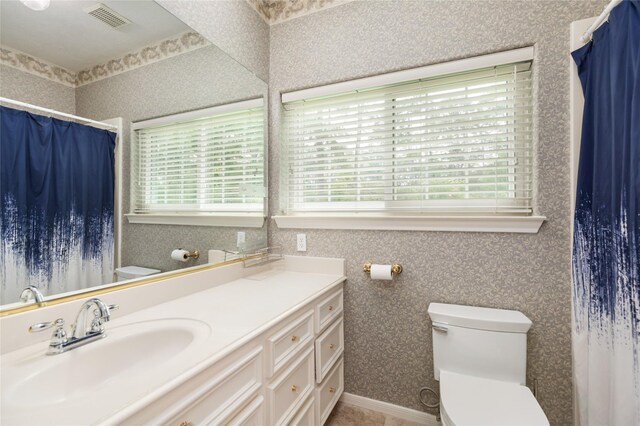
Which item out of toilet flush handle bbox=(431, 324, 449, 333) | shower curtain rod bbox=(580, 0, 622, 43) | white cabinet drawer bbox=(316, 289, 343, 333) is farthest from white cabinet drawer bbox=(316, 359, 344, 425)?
shower curtain rod bbox=(580, 0, 622, 43)

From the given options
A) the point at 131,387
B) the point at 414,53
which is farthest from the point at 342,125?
the point at 131,387

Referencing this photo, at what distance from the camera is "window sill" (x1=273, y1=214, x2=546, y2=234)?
4.77 feet

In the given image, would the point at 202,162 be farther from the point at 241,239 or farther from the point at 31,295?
the point at 31,295

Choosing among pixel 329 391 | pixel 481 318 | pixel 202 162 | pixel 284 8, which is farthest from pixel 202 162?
pixel 481 318

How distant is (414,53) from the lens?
65.5 inches

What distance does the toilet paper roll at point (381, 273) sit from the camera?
1.64 meters

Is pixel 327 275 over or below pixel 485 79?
below

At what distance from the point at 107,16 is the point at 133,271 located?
982 mm

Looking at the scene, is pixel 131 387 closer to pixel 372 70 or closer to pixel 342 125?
pixel 342 125

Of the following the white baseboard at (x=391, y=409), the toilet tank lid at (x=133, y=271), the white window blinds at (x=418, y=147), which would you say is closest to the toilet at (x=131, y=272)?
the toilet tank lid at (x=133, y=271)

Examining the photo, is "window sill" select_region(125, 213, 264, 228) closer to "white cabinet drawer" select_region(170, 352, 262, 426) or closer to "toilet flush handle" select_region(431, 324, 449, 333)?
"white cabinet drawer" select_region(170, 352, 262, 426)

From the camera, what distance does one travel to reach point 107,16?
1.09 metres

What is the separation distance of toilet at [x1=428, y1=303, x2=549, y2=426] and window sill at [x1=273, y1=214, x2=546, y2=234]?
0.43 metres

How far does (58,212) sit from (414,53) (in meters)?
1.83
